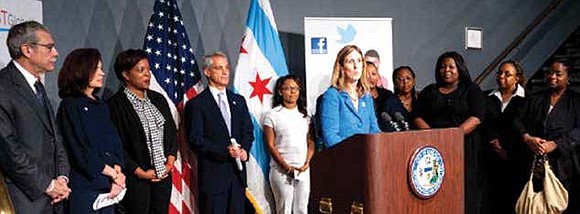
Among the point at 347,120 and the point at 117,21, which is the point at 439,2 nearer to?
the point at 117,21

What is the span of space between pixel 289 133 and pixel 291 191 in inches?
16.2

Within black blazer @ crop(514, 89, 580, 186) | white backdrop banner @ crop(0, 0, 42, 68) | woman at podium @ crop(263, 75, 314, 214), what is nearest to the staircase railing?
black blazer @ crop(514, 89, 580, 186)

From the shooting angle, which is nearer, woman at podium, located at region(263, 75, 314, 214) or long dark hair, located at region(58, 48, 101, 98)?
long dark hair, located at region(58, 48, 101, 98)

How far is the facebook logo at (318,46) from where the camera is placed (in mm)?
4996

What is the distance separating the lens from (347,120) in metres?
3.09

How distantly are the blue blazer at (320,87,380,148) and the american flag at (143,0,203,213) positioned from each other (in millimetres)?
1526

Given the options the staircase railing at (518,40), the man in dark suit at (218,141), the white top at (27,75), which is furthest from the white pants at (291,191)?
the staircase railing at (518,40)

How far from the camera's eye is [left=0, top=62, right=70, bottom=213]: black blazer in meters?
2.58

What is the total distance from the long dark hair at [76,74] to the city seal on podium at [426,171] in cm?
169

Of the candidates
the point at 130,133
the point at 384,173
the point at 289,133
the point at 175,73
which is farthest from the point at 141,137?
the point at 384,173

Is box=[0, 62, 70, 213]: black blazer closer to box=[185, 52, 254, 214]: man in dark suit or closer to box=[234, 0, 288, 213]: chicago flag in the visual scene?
box=[185, 52, 254, 214]: man in dark suit

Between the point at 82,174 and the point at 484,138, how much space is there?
2833 mm

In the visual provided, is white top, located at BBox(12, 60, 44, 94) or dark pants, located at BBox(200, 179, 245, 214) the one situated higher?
white top, located at BBox(12, 60, 44, 94)

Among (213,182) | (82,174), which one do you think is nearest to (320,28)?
(213,182)
